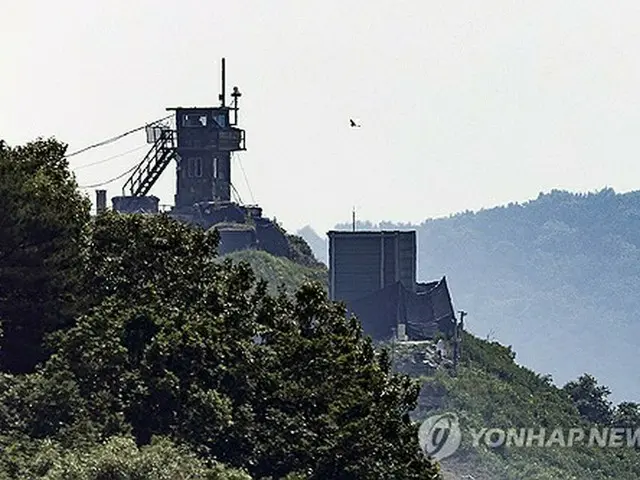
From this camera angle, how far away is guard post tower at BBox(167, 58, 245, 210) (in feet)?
406

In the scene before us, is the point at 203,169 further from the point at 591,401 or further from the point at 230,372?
the point at 230,372

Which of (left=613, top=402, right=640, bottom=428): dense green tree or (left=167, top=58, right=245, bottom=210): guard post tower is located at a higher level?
(left=167, top=58, right=245, bottom=210): guard post tower

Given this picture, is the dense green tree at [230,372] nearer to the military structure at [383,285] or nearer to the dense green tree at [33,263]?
the dense green tree at [33,263]

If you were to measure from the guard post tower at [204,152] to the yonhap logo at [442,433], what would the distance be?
80.4 ft

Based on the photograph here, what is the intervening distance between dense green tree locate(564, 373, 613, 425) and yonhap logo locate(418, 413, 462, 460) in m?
16.2

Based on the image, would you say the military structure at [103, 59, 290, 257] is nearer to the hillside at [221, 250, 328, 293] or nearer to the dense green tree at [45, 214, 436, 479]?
the hillside at [221, 250, 328, 293]

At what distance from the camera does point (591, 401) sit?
126 meters

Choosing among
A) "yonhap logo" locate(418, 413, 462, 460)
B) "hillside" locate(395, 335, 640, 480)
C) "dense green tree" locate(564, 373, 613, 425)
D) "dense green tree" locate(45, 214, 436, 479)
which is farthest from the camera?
"dense green tree" locate(564, 373, 613, 425)

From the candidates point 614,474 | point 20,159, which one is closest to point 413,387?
point 20,159

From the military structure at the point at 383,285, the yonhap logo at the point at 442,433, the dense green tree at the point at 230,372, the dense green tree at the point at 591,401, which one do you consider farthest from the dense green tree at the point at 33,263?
the dense green tree at the point at 591,401

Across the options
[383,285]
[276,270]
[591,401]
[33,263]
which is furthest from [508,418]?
[33,263]

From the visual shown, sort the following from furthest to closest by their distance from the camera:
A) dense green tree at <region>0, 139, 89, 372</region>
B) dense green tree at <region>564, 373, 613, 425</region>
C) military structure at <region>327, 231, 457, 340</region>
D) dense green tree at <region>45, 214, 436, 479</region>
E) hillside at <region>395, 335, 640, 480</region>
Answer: dense green tree at <region>564, 373, 613, 425</region>
military structure at <region>327, 231, 457, 340</region>
hillside at <region>395, 335, 640, 480</region>
dense green tree at <region>0, 139, 89, 372</region>
dense green tree at <region>45, 214, 436, 479</region>

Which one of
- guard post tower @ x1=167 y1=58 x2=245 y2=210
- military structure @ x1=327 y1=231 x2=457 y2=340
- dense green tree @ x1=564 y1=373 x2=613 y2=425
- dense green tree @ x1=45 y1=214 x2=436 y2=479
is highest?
guard post tower @ x1=167 y1=58 x2=245 y2=210

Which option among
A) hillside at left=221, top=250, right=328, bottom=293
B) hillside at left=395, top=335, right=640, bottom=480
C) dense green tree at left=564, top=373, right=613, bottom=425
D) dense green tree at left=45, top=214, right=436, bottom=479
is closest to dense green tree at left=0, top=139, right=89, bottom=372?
dense green tree at left=45, top=214, right=436, bottom=479
